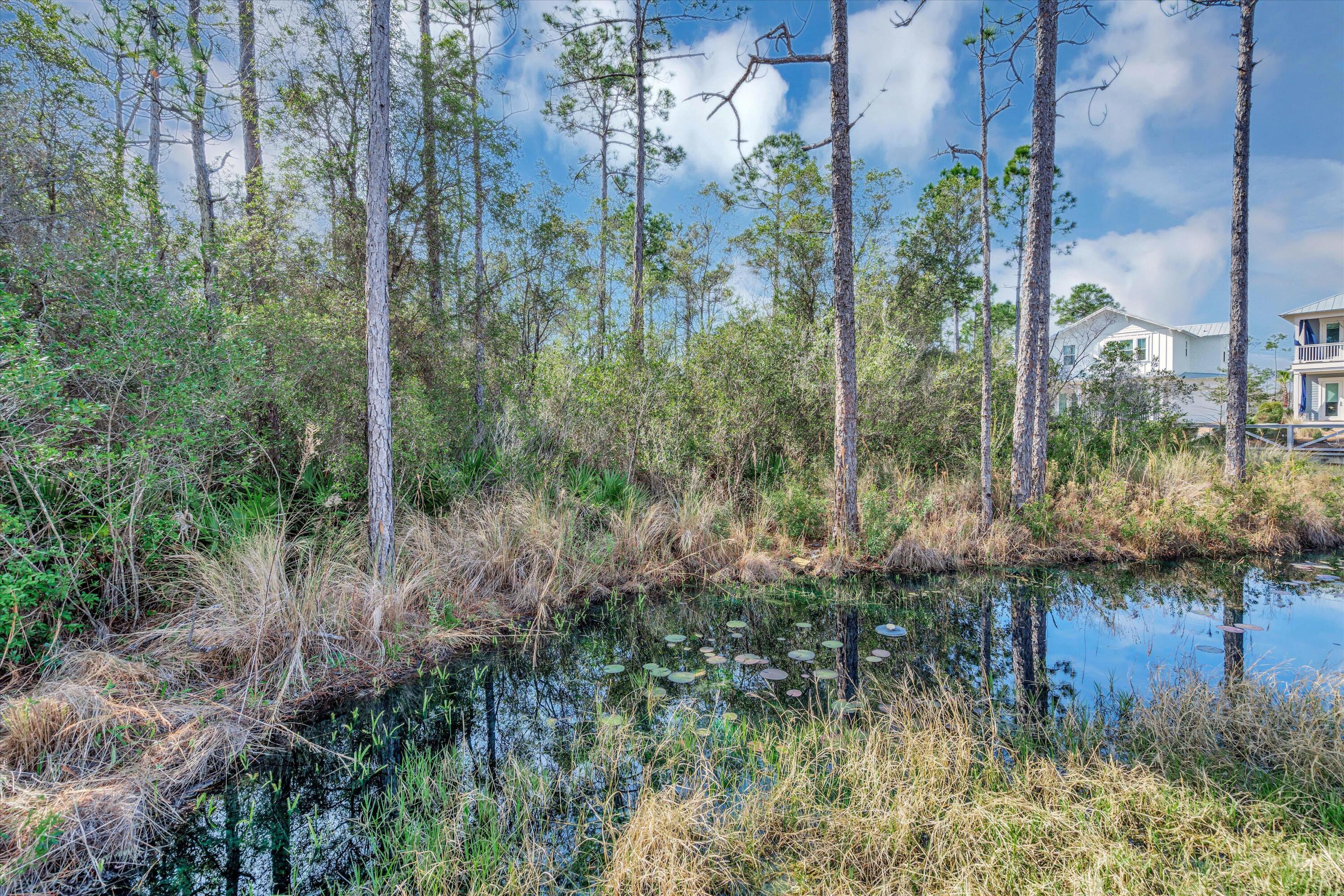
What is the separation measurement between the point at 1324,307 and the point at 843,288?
95.4 ft

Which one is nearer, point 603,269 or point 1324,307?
point 603,269

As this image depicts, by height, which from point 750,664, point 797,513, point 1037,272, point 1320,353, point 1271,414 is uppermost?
point 1320,353

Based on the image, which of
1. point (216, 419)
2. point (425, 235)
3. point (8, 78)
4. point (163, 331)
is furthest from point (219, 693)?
point (425, 235)

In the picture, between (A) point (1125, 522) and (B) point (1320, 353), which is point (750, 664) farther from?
(B) point (1320, 353)

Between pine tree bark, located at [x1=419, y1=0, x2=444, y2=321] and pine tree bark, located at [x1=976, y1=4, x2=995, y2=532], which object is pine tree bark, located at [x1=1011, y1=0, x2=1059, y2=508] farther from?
pine tree bark, located at [x1=419, y1=0, x2=444, y2=321]

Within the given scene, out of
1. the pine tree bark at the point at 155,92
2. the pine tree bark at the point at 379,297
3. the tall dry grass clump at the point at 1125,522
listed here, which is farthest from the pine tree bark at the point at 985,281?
the pine tree bark at the point at 155,92

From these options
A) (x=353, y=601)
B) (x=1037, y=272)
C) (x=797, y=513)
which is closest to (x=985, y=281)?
(x=1037, y=272)

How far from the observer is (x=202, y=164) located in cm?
835

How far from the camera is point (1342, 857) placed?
6.75 feet

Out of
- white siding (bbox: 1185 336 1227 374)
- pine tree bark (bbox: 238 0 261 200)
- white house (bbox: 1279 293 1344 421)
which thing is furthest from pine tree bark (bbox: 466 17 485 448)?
white siding (bbox: 1185 336 1227 374)

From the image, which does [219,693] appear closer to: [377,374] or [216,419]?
[216,419]

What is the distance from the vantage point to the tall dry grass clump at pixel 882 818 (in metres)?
2.23

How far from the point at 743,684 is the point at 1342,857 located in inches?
116

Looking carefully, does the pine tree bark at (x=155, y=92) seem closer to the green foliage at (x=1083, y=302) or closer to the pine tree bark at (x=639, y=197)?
the pine tree bark at (x=639, y=197)
